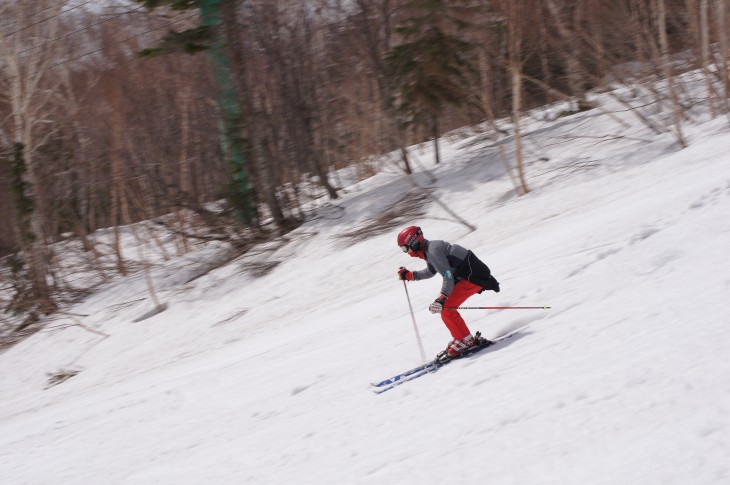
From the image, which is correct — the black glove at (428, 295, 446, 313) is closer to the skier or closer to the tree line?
the skier

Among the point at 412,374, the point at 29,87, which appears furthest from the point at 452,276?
the point at 29,87

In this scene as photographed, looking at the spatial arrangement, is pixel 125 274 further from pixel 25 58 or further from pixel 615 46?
pixel 615 46

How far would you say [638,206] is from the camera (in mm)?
11602

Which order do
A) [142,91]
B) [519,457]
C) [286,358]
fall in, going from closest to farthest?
[519,457] → [286,358] → [142,91]

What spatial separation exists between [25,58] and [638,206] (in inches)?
748

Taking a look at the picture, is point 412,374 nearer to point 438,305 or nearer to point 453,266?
point 438,305

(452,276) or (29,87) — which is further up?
(29,87)

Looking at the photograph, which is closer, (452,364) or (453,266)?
(452,364)

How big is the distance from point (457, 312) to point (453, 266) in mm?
476

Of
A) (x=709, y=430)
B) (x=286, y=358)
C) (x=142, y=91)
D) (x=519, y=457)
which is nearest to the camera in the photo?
(x=709, y=430)

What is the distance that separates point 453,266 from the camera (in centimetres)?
807

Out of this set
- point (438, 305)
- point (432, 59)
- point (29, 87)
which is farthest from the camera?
point (29, 87)

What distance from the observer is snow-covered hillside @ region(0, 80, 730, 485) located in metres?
5.24

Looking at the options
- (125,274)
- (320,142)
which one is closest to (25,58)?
(125,274)
